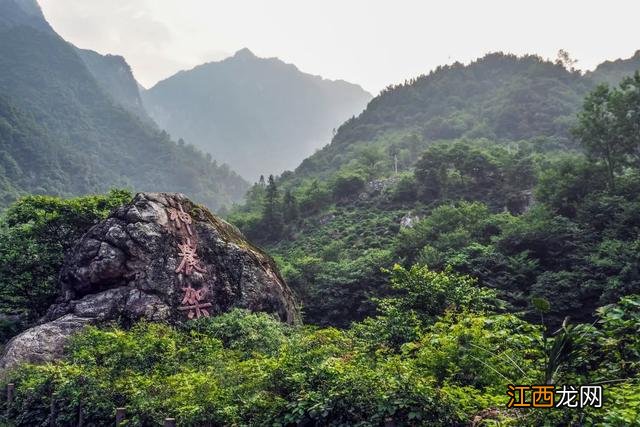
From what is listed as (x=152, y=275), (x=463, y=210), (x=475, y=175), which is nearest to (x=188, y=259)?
(x=152, y=275)

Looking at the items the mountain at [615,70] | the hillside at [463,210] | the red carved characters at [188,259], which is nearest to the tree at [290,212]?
the hillside at [463,210]

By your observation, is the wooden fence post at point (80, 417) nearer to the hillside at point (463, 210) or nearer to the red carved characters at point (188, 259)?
the red carved characters at point (188, 259)

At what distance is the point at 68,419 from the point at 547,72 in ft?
238

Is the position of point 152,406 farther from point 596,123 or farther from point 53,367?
point 596,123

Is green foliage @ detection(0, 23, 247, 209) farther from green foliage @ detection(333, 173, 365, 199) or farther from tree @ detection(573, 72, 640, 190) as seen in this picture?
tree @ detection(573, 72, 640, 190)

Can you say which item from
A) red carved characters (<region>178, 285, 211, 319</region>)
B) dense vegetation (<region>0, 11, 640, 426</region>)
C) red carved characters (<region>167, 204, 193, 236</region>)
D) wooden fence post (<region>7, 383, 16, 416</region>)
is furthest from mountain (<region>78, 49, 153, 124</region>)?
wooden fence post (<region>7, 383, 16, 416</region>)

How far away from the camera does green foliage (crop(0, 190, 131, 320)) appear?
14.9 m

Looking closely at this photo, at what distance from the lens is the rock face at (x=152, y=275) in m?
12.3

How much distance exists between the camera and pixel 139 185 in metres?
88.4

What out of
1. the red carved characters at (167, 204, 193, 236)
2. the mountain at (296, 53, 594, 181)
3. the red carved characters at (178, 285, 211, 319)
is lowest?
the red carved characters at (178, 285, 211, 319)

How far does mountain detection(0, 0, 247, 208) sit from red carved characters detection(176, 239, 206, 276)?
56717mm

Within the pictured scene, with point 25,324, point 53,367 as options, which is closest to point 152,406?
point 53,367

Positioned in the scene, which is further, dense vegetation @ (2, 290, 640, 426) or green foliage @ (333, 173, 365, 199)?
green foliage @ (333, 173, 365, 199)

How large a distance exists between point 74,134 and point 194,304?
281 ft
